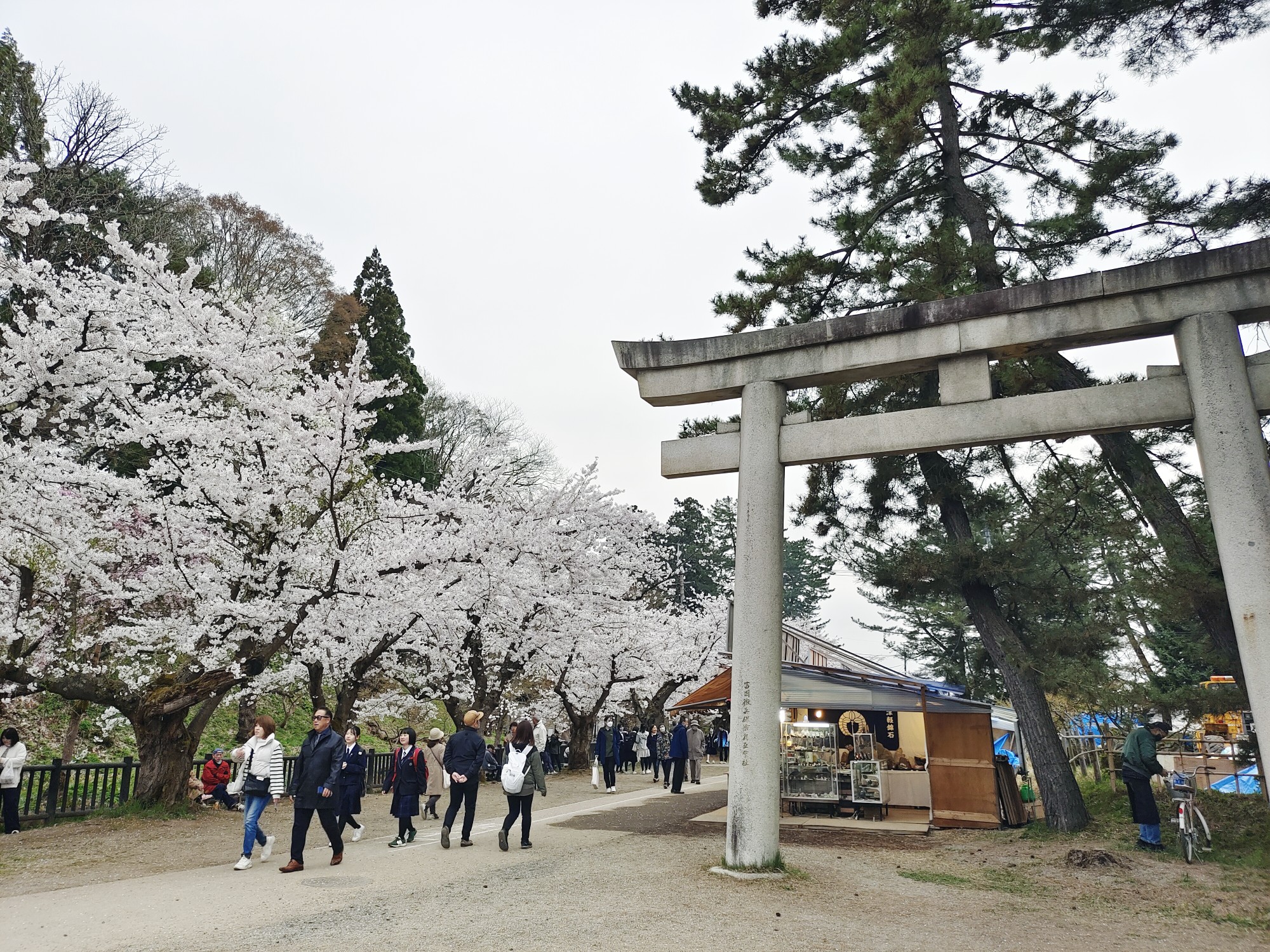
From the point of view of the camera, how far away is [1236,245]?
281 inches

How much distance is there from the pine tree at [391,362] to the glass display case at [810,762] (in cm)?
1843

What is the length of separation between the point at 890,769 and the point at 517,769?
8679 millimetres

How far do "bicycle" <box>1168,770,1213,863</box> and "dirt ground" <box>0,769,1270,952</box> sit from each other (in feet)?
0.96

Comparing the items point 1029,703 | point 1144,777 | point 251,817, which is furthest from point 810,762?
point 251,817

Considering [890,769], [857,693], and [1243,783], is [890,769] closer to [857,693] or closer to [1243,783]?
[857,693]

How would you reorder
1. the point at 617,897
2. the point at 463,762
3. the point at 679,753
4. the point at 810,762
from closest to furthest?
the point at 617,897
the point at 463,762
the point at 810,762
the point at 679,753

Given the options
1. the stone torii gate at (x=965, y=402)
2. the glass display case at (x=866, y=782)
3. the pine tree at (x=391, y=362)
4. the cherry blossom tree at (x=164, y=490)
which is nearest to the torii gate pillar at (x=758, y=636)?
the stone torii gate at (x=965, y=402)

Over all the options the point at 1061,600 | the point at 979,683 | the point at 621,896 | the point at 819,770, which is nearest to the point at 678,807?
the point at 819,770

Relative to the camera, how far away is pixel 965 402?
306 inches

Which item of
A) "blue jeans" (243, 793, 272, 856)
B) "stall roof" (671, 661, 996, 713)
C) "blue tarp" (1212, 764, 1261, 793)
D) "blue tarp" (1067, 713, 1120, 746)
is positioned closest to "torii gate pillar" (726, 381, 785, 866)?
"blue jeans" (243, 793, 272, 856)

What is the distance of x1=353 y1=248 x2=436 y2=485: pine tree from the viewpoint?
29.2 m

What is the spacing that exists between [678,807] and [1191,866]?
8825 mm

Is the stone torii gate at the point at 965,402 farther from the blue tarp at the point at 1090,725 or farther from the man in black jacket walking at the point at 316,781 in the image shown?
the blue tarp at the point at 1090,725

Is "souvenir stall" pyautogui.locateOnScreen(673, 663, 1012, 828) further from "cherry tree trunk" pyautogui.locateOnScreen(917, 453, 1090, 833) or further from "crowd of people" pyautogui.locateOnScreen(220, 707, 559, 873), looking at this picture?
"crowd of people" pyautogui.locateOnScreen(220, 707, 559, 873)
